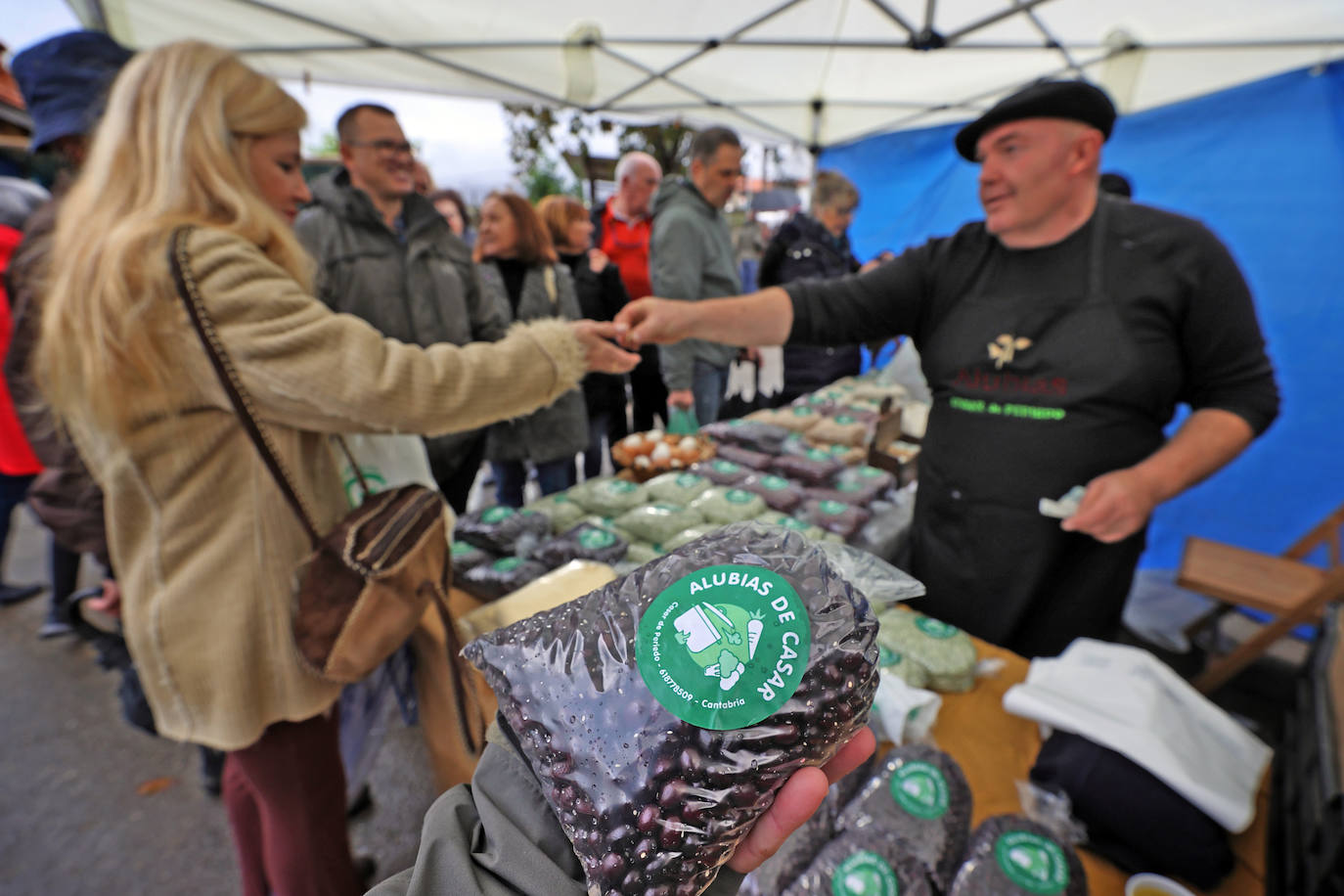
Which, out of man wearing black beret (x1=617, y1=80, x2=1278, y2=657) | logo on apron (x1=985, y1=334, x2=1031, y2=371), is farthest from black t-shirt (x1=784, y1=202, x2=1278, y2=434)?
logo on apron (x1=985, y1=334, x2=1031, y2=371)

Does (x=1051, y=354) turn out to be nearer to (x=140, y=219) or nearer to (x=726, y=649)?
(x=726, y=649)

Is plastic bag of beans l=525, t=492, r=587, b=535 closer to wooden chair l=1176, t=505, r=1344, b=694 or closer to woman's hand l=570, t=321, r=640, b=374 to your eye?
woman's hand l=570, t=321, r=640, b=374

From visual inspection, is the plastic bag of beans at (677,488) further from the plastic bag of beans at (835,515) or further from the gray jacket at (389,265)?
the gray jacket at (389,265)

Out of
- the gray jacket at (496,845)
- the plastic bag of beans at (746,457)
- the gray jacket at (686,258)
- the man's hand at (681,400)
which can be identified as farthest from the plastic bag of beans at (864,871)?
the gray jacket at (686,258)

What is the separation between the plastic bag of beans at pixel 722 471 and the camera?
210 centimetres

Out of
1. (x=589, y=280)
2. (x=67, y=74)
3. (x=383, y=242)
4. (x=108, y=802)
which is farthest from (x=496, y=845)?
(x=589, y=280)

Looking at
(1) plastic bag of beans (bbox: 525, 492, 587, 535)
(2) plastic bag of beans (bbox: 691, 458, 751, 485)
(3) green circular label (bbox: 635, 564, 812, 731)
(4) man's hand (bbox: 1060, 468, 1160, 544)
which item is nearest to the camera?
(3) green circular label (bbox: 635, 564, 812, 731)

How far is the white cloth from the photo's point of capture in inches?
35.2

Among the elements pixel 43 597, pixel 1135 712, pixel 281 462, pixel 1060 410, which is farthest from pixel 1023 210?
pixel 43 597

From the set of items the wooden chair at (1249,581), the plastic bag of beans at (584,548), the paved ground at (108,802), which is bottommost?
the paved ground at (108,802)

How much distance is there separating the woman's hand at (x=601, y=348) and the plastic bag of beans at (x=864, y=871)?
957 mm

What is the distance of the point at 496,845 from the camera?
1.50ft

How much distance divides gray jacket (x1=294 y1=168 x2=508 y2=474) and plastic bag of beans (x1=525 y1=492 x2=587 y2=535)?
0.68 metres

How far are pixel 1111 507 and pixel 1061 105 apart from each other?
3.15ft
